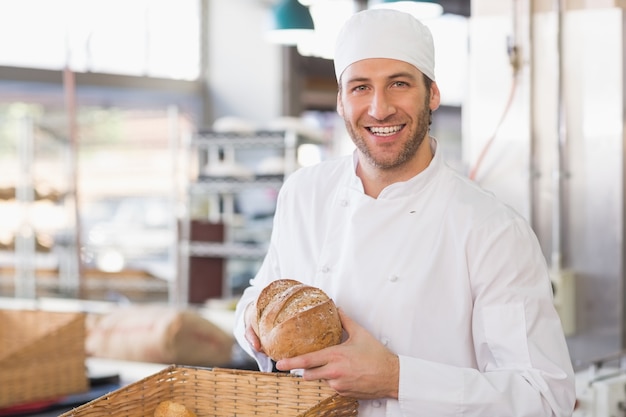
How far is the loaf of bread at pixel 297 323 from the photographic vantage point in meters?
1.37

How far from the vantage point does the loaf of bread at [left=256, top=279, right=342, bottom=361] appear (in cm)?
137

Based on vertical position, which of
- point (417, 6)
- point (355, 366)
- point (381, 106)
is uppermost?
point (417, 6)

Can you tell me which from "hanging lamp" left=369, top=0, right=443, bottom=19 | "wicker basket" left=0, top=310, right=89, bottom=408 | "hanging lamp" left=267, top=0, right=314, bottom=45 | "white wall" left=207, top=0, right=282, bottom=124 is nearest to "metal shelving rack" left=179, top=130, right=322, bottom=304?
"hanging lamp" left=267, top=0, right=314, bottom=45

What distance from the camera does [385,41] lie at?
1525 millimetres

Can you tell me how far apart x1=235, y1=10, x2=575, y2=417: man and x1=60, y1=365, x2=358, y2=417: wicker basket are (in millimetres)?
35

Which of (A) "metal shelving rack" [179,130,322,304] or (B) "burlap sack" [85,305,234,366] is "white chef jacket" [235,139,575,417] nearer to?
(B) "burlap sack" [85,305,234,366]

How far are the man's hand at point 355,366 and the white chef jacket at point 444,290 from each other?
1.1 inches

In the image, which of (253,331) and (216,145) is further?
(216,145)

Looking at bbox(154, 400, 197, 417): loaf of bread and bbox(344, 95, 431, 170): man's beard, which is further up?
bbox(344, 95, 431, 170): man's beard

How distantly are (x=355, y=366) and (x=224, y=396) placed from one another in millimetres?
252

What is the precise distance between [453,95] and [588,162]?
548cm

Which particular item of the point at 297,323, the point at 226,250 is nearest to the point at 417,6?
the point at 226,250

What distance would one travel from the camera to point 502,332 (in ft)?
4.71

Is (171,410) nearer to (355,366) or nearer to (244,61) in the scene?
(355,366)
